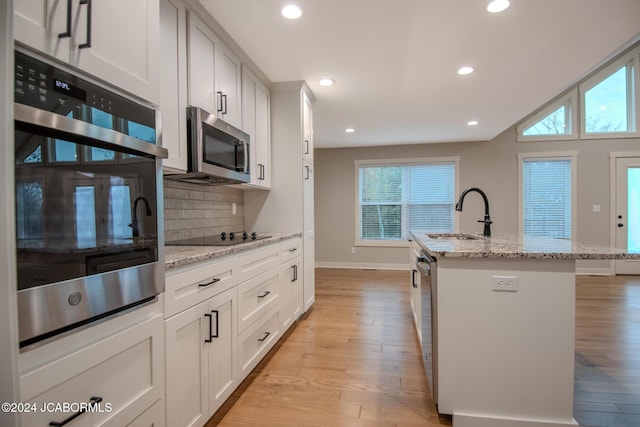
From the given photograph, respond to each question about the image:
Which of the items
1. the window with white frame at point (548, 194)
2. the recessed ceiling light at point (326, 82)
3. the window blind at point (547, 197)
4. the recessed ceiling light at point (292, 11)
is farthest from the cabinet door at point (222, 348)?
the window blind at point (547, 197)

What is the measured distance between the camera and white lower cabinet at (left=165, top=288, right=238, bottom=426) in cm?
133

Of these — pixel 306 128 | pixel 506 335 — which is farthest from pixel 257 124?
pixel 506 335

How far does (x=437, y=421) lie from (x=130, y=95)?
2048 mm

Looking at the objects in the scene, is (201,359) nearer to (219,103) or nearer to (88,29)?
(88,29)

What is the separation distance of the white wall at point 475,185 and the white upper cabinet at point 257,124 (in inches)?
131

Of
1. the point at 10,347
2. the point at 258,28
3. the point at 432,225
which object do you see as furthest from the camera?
the point at 432,225

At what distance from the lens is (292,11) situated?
79.3 inches

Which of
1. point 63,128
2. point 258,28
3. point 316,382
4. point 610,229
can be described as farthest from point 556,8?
point 610,229

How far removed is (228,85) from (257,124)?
56 centimetres

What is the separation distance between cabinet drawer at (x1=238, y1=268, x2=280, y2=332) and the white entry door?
596 centimetres

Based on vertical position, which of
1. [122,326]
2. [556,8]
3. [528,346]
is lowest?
[528,346]

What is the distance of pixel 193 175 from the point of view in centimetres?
200

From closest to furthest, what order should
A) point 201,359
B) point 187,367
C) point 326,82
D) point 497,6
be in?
1. point 187,367
2. point 201,359
3. point 497,6
4. point 326,82

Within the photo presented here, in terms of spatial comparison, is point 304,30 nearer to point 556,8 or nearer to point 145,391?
point 556,8
